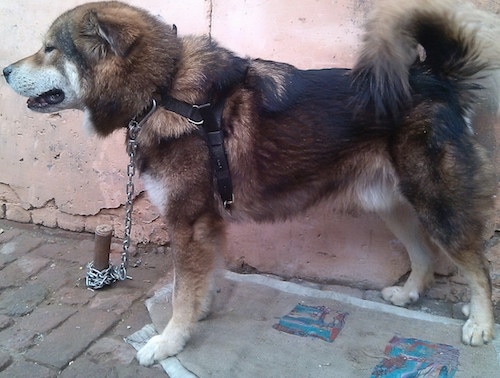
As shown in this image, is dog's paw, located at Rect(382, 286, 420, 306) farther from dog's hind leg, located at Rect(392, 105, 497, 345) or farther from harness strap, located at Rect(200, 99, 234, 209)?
harness strap, located at Rect(200, 99, 234, 209)

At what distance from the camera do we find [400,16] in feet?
8.35

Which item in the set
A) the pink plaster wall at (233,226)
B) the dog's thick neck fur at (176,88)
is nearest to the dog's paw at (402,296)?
the pink plaster wall at (233,226)

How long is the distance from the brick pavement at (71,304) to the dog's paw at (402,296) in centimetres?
8

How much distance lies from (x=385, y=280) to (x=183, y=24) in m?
2.34

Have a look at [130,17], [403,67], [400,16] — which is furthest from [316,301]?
[130,17]

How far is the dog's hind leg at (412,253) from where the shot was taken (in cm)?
313

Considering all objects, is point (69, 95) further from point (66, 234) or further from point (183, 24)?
point (66, 234)

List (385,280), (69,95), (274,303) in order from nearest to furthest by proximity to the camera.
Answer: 1. (69,95)
2. (274,303)
3. (385,280)

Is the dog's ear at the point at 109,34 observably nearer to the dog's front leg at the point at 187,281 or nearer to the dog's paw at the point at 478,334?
the dog's front leg at the point at 187,281

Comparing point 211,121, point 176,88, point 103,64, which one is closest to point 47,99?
point 103,64

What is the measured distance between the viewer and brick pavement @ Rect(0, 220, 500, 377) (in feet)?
8.76

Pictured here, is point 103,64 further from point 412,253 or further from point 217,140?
point 412,253

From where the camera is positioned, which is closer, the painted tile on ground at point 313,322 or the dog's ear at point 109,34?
the dog's ear at point 109,34

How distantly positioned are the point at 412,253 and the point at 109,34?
227cm
